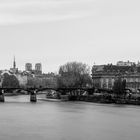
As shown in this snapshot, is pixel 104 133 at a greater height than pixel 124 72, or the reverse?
pixel 124 72

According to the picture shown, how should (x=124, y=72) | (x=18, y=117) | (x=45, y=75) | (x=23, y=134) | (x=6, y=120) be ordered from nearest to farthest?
(x=23, y=134)
(x=6, y=120)
(x=18, y=117)
(x=124, y=72)
(x=45, y=75)

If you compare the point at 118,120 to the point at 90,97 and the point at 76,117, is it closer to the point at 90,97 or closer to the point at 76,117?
the point at 76,117

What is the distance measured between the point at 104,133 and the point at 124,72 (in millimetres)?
50877

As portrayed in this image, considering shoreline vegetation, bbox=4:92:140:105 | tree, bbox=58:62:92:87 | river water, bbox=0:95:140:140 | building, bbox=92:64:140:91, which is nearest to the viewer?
river water, bbox=0:95:140:140

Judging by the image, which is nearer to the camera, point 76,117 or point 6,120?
point 6,120

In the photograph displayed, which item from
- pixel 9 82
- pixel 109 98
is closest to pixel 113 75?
pixel 9 82

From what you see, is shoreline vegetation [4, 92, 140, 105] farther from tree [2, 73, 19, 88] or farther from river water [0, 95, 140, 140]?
tree [2, 73, 19, 88]

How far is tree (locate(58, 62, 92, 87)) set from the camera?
62219 mm

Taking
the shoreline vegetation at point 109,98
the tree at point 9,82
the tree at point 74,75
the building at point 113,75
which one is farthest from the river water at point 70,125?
the tree at point 9,82

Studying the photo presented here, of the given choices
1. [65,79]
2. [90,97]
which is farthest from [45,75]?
[90,97]

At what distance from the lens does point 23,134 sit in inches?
971

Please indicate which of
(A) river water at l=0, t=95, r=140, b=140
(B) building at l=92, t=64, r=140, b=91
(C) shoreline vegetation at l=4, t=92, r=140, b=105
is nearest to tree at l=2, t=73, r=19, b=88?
(B) building at l=92, t=64, r=140, b=91

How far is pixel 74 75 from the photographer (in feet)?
210

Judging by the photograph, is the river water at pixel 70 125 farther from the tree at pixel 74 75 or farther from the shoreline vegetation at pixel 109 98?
the tree at pixel 74 75
